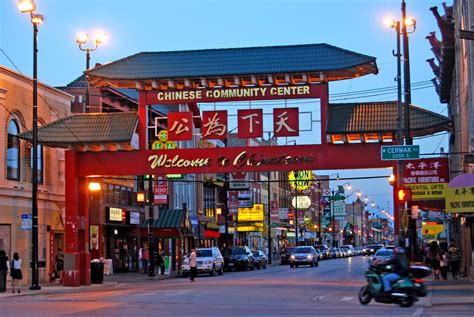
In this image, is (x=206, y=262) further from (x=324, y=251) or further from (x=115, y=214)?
(x=324, y=251)

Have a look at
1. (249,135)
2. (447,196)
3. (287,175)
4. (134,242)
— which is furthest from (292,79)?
(287,175)

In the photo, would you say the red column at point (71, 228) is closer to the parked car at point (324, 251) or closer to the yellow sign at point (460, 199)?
the yellow sign at point (460, 199)

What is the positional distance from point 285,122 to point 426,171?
704cm

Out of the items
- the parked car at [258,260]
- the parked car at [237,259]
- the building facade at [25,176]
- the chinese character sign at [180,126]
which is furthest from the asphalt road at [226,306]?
the parked car at [258,260]

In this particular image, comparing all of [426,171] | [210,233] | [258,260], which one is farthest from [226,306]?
[210,233]

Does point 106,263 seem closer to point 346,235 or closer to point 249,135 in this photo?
point 249,135

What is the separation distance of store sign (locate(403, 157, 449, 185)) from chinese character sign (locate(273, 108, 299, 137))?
5790mm

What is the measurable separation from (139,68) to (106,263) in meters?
15.6

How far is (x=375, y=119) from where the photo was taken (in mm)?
34781

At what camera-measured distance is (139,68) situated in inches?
1442

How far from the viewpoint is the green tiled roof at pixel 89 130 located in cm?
3578

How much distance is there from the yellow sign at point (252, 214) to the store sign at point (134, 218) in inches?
1107

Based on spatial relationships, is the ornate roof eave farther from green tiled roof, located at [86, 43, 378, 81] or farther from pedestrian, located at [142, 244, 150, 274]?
pedestrian, located at [142, 244, 150, 274]

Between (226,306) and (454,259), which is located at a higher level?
(454,259)
